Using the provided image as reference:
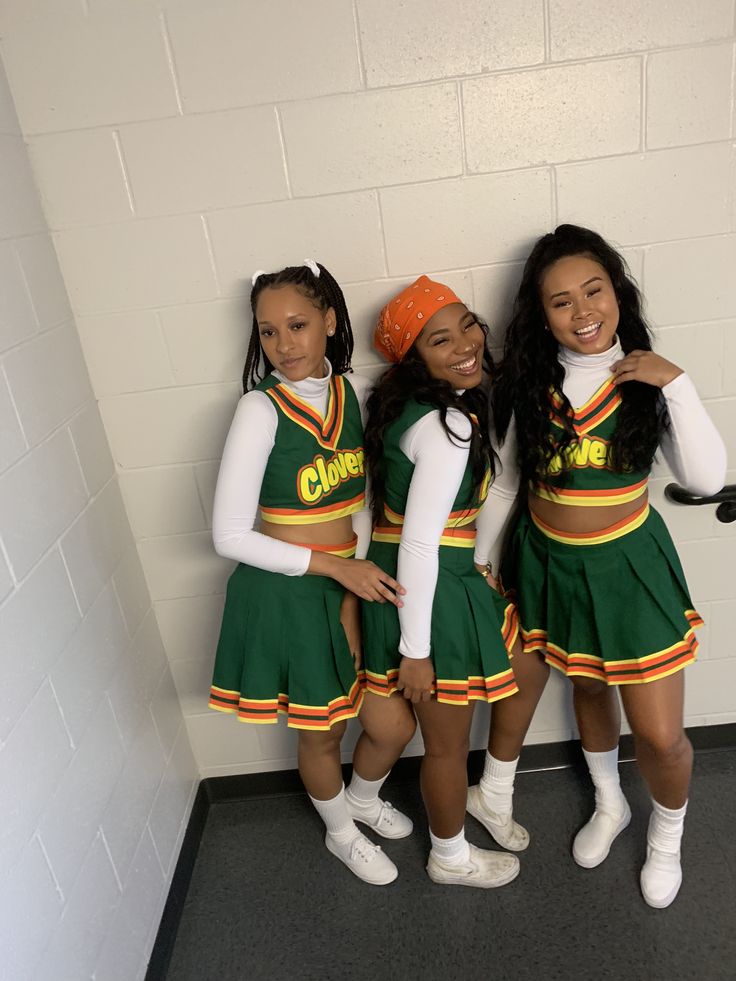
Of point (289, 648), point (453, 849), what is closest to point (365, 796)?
point (453, 849)

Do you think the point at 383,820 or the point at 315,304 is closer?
the point at 315,304

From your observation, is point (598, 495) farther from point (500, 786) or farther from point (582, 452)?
point (500, 786)

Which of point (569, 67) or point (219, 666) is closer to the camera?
point (569, 67)

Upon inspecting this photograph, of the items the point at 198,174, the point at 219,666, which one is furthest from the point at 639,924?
the point at 198,174

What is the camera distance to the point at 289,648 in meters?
1.64

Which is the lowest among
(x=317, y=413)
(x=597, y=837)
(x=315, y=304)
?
(x=597, y=837)

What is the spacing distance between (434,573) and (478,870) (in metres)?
0.82

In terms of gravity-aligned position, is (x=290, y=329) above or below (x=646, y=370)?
above

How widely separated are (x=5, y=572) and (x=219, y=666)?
582 mm

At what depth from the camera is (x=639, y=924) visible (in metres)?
1.68

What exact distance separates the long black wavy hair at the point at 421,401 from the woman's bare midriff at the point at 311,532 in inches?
5.0

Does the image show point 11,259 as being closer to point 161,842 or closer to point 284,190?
point 284,190

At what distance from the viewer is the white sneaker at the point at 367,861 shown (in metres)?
1.86

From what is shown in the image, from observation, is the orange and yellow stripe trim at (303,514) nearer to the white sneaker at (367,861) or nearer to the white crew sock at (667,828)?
the white sneaker at (367,861)
